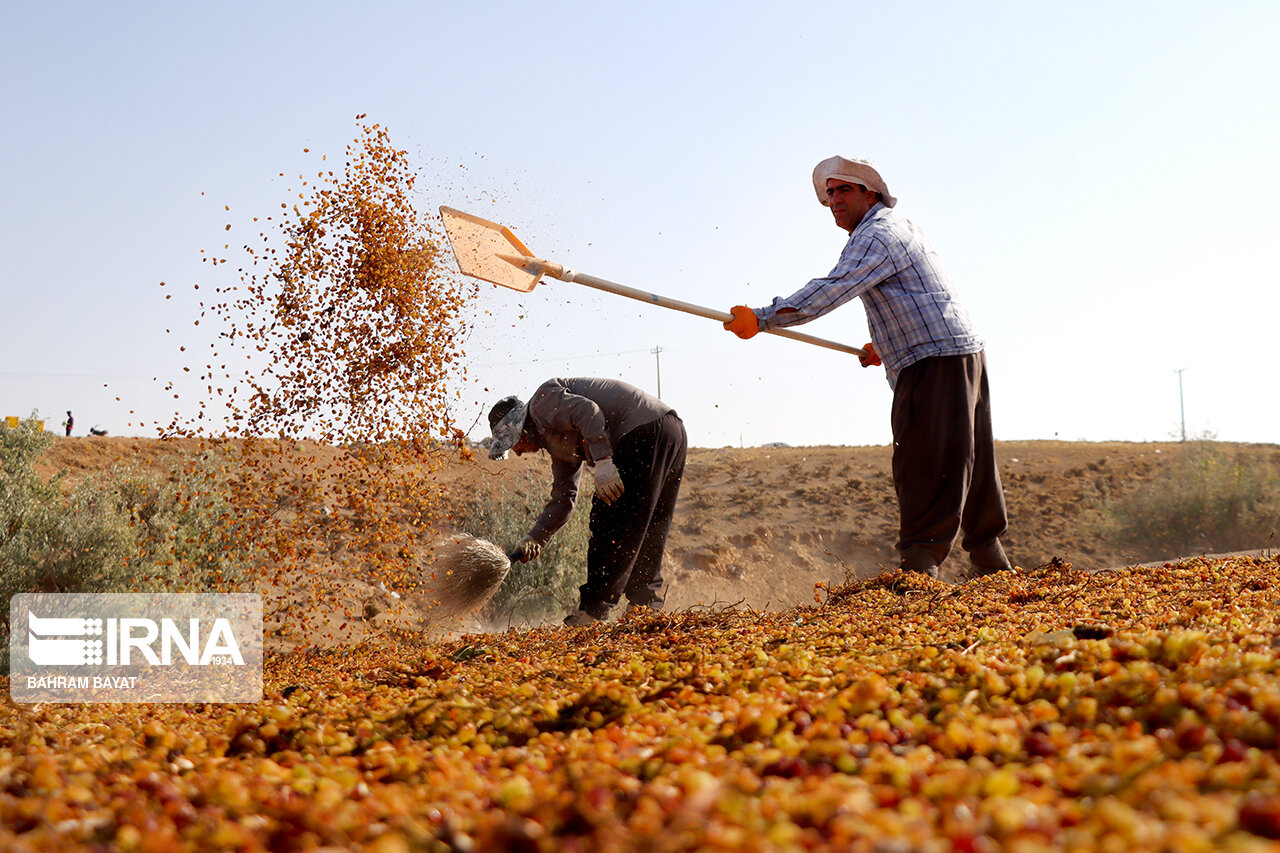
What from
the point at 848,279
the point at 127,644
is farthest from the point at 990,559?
the point at 127,644

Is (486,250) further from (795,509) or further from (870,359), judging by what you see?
(795,509)

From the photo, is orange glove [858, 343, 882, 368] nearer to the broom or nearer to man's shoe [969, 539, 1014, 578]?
man's shoe [969, 539, 1014, 578]

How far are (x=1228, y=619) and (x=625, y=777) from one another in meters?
1.85

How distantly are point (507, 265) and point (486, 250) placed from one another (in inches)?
5.6

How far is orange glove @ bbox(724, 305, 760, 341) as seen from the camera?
4.04 meters

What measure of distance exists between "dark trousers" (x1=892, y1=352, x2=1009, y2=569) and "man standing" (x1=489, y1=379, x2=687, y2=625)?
59.4 inches

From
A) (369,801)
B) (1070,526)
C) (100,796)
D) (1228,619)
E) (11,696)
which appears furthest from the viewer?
(1070,526)

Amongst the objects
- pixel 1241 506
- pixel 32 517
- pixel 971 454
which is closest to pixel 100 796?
pixel 971 454

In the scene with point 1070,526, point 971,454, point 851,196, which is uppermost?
point 851,196

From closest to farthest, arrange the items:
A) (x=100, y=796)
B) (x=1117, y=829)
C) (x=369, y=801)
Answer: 1. (x=1117, y=829)
2. (x=369, y=801)
3. (x=100, y=796)

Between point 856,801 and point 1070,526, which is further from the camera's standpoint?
point 1070,526

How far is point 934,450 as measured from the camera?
390cm

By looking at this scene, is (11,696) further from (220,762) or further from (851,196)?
(851,196)

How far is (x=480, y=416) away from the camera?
5.11 meters
